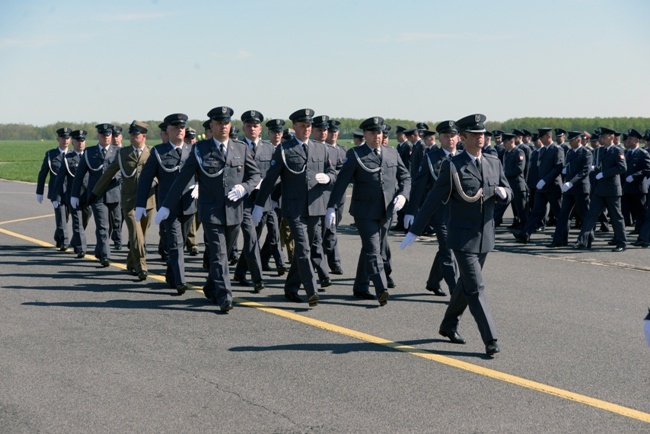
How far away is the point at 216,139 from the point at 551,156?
27.7 feet

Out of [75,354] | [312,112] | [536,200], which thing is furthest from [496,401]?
[536,200]

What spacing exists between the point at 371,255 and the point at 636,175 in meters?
8.91

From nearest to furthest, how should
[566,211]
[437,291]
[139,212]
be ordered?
[437,291] → [139,212] → [566,211]

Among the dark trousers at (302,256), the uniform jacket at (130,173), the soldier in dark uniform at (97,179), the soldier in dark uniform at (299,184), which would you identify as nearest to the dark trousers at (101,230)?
the soldier in dark uniform at (97,179)

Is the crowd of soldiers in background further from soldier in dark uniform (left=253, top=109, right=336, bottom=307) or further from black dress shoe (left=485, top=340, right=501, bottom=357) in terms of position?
black dress shoe (left=485, top=340, right=501, bottom=357)

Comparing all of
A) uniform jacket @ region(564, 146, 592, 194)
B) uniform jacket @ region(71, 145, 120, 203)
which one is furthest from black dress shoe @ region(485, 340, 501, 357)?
uniform jacket @ region(564, 146, 592, 194)

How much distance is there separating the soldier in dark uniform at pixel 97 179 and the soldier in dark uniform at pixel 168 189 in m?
2.02

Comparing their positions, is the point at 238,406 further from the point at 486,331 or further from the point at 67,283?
the point at 67,283

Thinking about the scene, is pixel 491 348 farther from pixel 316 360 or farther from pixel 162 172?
pixel 162 172

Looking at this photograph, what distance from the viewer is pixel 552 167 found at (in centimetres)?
1531

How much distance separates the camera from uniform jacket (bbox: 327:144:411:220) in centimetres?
895

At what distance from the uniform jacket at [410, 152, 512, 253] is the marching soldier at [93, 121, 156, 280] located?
488 cm

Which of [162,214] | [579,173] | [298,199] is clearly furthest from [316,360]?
[579,173]

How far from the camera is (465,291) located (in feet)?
22.9
